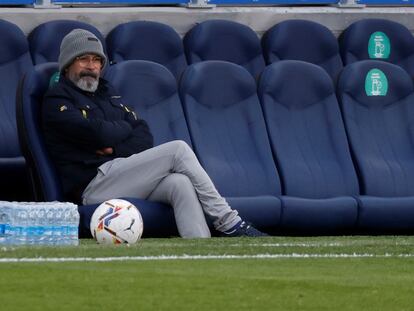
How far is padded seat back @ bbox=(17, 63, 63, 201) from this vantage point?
34.9 ft

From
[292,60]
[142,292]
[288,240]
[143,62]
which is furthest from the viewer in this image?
[292,60]

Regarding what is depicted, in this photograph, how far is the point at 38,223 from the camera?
9.27 metres

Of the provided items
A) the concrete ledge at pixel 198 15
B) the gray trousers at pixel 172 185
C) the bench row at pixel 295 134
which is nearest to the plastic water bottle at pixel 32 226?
the gray trousers at pixel 172 185

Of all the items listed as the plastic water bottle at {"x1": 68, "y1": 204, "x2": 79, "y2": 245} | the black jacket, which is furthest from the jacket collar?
the plastic water bottle at {"x1": 68, "y1": 204, "x2": 79, "y2": 245}

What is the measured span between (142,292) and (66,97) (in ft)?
12.4

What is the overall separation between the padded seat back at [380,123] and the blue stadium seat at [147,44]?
4.39ft

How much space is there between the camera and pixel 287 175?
477 inches

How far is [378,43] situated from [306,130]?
1.74 metres

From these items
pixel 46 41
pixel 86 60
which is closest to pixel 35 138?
pixel 86 60

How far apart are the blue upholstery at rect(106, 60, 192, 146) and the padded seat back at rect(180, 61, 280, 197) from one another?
4.2 inches

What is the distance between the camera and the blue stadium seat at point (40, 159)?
1038 cm

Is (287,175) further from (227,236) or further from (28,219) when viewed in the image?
(28,219)

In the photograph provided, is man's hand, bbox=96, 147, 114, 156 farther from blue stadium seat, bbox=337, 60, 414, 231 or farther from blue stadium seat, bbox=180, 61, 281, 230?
blue stadium seat, bbox=337, 60, 414, 231

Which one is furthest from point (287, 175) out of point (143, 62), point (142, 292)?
point (142, 292)
